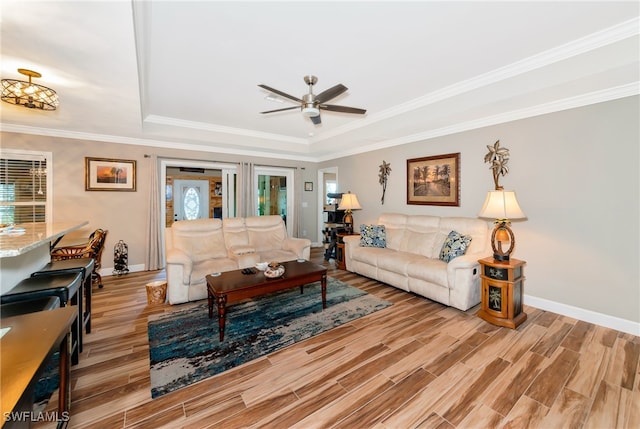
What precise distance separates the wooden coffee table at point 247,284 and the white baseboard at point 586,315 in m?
2.65

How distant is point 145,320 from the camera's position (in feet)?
9.55

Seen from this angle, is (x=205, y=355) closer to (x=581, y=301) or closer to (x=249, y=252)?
(x=249, y=252)

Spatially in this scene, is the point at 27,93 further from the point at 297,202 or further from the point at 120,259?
the point at 297,202

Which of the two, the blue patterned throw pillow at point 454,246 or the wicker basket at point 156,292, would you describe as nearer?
the wicker basket at point 156,292

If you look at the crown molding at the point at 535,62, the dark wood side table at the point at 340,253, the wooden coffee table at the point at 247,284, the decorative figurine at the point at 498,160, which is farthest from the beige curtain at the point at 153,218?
the decorative figurine at the point at 498,160

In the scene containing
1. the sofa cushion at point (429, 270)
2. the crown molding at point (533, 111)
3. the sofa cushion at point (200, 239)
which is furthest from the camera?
the sofa cushion at point (200, 239)

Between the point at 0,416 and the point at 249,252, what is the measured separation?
131 inches

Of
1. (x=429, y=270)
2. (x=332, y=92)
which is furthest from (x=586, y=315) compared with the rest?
(x=332, y=92)

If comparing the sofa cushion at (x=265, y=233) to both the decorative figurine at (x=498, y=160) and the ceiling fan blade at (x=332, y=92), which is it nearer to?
the ceiling fan blade at (x=332, y=92)

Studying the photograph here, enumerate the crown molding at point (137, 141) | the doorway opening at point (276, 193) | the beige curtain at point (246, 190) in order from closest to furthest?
the crown molding at point (137, 141), the beige curtain at point (246, 190), the doorway opening at point (276, 193)

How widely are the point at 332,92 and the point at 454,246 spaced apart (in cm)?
252

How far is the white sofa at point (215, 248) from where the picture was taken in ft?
10.7

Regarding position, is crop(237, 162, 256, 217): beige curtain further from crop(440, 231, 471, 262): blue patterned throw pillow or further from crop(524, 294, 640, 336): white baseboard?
crop(524, 294, 640, 336): white baseboard

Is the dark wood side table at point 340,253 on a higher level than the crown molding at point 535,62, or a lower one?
lower
